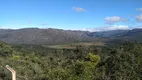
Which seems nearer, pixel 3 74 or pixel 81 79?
pixel 81 79

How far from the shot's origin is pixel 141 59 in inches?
1475

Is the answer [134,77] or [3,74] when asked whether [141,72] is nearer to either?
[134,77]

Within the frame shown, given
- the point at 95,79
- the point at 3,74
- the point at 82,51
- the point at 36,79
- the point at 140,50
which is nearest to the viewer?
the point at 95,79

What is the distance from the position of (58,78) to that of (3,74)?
714cm

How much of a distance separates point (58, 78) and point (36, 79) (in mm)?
3266

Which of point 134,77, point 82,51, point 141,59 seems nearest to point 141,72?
point 134,77

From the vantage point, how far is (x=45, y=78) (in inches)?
787

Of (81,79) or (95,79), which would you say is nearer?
(81,79)

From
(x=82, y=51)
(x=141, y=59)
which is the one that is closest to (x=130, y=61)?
(x=141, y=59)

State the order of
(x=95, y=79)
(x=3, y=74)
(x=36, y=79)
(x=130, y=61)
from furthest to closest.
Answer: (x=130, y=61), (x=3, y=74), (x=36, y=79), (x=95, y=79)

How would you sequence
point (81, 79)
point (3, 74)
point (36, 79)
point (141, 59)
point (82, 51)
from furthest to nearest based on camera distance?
1. point (82, 51)
2. point (141, 59)
3. point (3, 74)
4. point (36, 79)
5. point (81, 79)

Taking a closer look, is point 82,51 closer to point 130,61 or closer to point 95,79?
point 130,61

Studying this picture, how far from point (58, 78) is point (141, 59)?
2231 centimetres

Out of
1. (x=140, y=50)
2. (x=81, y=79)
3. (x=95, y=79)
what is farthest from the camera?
(x=140, y=50)
